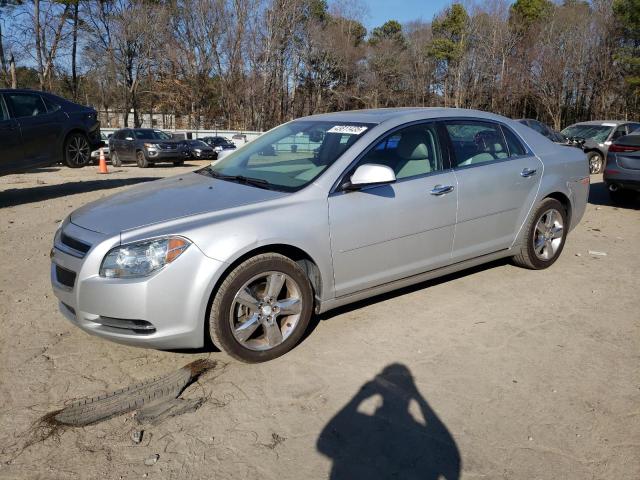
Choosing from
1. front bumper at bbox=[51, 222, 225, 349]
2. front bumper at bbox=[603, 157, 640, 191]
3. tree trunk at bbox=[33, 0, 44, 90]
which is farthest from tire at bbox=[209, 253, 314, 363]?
tree trunk at bbox=[33, 0, 44, 90]

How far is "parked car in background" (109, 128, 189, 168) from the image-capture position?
19.6 m

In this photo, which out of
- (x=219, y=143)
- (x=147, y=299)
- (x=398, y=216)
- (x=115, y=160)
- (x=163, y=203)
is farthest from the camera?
(x=219, y=143)

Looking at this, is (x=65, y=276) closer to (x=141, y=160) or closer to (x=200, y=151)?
(x=141, y=160)

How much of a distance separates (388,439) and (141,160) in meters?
19.0

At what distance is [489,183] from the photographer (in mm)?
4641

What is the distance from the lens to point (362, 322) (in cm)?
419

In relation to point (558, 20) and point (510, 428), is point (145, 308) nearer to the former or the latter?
point (510, 428)

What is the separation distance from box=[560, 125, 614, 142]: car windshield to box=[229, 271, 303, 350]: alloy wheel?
15251 mm

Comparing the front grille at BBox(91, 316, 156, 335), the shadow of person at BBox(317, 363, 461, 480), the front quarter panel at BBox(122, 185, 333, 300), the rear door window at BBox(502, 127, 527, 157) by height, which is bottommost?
the shadow of person at BBox(317, 363, 461, 480)

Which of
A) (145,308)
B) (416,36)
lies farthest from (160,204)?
(416,36)

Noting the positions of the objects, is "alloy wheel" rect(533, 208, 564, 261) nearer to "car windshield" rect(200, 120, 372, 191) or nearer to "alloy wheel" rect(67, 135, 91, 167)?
"car windshield" rect(200, 120, 372, 191)

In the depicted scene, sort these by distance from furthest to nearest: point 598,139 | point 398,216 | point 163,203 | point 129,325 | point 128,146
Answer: point 128,146 < point 598,139 < point 398,216 < point 163,203 < point 129,325

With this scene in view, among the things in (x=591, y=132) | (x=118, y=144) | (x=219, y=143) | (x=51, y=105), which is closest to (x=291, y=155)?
(x=51, y=105)

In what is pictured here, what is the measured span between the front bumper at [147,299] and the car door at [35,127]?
7.26 meters
